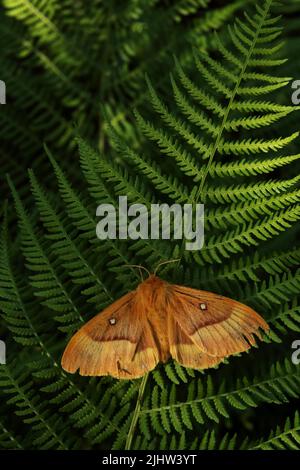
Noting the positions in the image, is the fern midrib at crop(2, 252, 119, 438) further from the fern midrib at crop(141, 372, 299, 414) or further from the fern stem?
the fern midrib at crop(141, 372, 299, 414)

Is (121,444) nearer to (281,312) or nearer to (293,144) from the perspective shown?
(281,312)

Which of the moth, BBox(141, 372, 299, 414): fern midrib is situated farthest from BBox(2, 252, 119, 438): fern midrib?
BBox(141, 372, 299, 414): fern midrib

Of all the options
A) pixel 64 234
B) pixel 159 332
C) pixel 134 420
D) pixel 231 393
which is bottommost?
pixel 134 420

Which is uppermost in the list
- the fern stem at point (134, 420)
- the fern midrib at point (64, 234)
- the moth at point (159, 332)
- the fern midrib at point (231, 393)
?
the fern midrib at point (64, 234)

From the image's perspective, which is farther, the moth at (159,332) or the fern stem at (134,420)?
the fern stem at (134,420)

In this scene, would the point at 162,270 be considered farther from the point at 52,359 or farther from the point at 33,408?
the point at 33,408

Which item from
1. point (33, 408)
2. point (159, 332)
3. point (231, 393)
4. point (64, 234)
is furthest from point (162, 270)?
point (33, 408)

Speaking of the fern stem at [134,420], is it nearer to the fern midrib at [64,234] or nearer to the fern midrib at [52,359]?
the fern midrib at [52,359]

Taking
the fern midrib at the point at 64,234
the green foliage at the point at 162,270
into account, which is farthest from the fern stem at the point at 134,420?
the fern midrib at the point at 64,234
